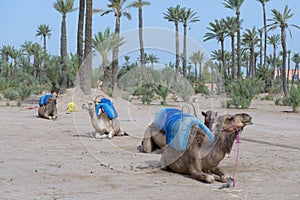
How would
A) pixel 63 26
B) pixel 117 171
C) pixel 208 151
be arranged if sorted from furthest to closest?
1. pixel 63 26
2. pixel 117 171
3. pixel 208 151

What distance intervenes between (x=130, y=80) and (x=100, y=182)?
9.32m

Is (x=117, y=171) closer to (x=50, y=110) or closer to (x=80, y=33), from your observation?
(x=50, y=110)

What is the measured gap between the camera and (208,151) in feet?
24.5

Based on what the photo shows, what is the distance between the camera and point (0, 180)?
7.56m

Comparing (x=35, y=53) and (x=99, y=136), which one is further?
(x=35, y=53)

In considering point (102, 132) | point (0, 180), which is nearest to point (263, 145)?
point (102, 132)

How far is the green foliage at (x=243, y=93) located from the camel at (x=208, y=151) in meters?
24.1

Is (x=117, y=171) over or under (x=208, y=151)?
under

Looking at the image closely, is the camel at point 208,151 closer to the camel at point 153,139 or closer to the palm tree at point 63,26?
the camel at point 153,139

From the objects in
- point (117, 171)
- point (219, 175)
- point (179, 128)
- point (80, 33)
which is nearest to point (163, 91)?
point (80, 33)

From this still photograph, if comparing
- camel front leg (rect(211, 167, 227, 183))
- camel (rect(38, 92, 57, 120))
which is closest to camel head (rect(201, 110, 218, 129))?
camel front leg (rect(211, 167, 227, 183))

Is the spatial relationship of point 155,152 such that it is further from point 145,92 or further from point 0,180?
point 145,92

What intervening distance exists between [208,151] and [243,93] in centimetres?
2696

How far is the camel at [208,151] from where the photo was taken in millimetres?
6961
